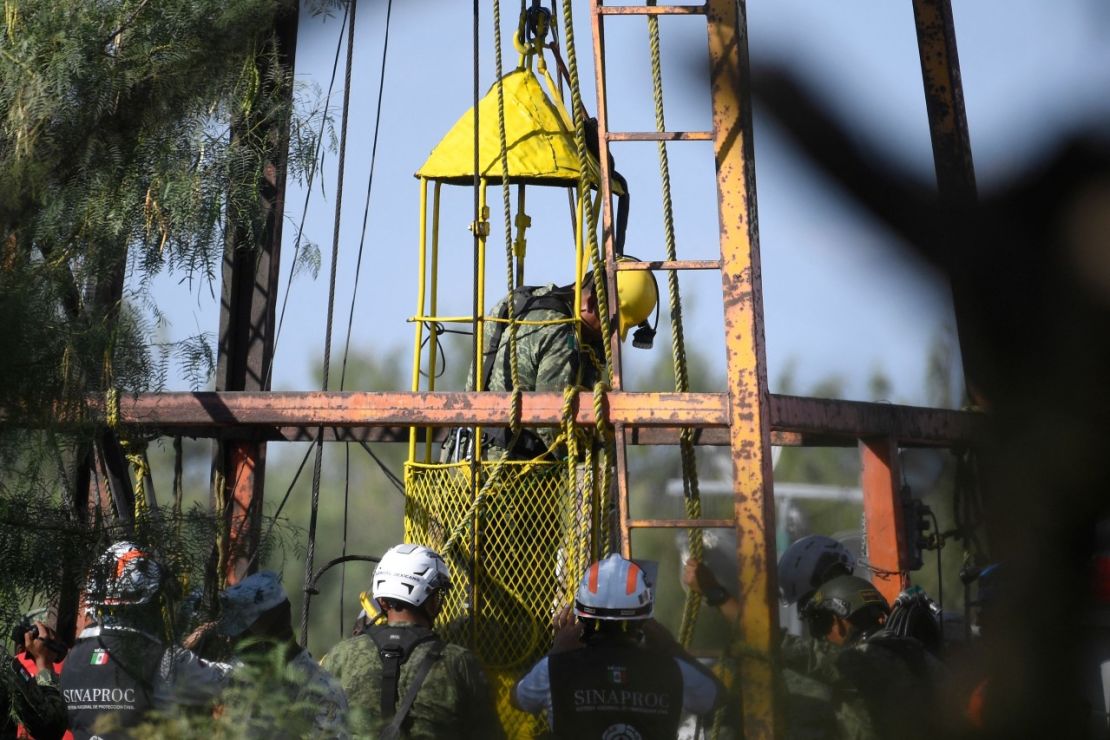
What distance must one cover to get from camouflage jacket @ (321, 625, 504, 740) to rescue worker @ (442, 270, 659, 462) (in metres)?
1.91

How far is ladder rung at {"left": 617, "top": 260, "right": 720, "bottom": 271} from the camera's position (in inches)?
209

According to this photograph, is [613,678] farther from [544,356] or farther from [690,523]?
[690,523]

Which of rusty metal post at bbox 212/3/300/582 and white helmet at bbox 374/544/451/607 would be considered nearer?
white helmet at bbox 374/544/451/607

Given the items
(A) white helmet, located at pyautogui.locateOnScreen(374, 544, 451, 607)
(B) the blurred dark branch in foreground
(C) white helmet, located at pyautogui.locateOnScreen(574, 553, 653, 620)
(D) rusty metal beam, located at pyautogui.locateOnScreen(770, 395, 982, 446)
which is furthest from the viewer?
(A) white helmet, located at pyautogui.locateOnScreen(374, 544, 451, 607)

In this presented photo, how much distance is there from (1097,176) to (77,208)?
2.90m

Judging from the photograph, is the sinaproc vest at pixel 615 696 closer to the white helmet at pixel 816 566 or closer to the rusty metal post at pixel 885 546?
the white helmet at pixel 816 566

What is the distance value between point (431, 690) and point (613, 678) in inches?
27.8

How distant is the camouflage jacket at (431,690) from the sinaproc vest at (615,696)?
26 cm

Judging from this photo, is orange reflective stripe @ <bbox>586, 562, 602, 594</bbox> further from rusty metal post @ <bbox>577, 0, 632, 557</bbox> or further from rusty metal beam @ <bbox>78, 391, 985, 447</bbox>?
rusty metal beam @ <bbox>78, 391, 985, 447</bbox>

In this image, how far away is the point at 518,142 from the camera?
7.09m

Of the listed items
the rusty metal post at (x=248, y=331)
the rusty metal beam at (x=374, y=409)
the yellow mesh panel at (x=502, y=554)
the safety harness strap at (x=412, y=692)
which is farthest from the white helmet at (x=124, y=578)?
the rusty metal post at (x=248, y=331)

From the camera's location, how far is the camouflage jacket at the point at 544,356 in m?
6.89

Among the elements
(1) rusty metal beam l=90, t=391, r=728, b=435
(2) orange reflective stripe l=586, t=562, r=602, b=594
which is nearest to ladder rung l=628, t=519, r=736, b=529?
(2) orange reflective stripe l=586, t=562, r=602, b=594

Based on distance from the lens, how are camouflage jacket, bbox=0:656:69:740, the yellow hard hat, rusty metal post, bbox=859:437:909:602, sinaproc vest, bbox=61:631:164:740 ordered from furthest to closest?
the yellow hard hat < rusty metal post, bbox=859:437:909:602 < sinaproc vest, bbox=61:631:164:740 < camouflage jacket, bbox=0:656:69:740
